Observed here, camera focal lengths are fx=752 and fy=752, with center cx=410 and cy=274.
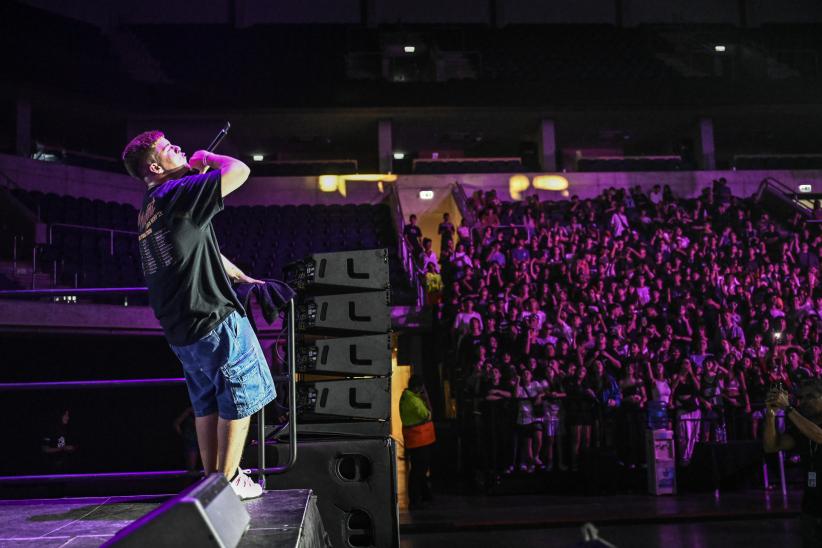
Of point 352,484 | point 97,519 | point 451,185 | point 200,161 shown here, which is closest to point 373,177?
point 451,185

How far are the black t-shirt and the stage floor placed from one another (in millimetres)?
737

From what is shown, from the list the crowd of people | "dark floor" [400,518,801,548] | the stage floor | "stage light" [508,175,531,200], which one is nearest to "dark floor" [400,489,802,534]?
"dark floor" [400,518,801,548]

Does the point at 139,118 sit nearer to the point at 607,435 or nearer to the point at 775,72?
the point at 607,435

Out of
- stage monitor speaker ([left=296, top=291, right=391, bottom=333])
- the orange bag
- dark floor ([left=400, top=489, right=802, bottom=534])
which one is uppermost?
stage monitor speaker ([left=296, top=291, right=391, bottom=333])

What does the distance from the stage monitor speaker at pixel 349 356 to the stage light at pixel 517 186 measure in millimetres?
14290

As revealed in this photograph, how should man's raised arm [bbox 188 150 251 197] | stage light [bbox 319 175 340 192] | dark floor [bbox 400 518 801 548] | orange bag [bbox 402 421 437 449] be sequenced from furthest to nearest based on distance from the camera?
stage light [bbox 319 175 340 192]
orange bag [bbox 402 421 437 449]
dark floor [bbox 400 518 801 548]
man's raised arm [bbox 188 150 251 197]

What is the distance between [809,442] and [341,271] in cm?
304

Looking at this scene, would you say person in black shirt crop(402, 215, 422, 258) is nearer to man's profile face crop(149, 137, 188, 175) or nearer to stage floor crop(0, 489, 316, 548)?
stage floor crop(0, 489, 316, 548)

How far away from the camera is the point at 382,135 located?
19.9 m

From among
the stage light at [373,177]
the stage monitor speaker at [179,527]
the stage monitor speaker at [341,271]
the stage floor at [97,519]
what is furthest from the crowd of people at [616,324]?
the stage monitor speaker at [179,527]

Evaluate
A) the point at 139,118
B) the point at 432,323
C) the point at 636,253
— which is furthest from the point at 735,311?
the point at 139,118

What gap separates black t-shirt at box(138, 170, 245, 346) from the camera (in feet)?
9.35

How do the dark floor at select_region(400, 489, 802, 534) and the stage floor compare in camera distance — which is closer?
the stage floor

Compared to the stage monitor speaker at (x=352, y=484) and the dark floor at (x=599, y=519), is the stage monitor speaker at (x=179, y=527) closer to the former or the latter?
the dark floor at (x=599, y=519)
